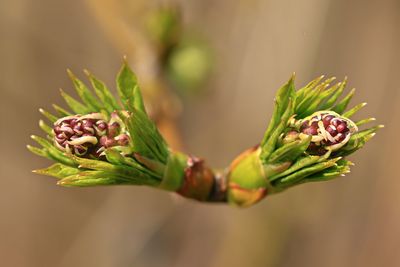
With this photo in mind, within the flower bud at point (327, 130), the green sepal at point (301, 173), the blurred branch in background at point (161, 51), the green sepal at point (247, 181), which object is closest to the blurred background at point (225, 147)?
the blurred branch in background at point (161, 51)

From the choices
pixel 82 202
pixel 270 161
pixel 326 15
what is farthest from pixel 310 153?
pixel 82 202

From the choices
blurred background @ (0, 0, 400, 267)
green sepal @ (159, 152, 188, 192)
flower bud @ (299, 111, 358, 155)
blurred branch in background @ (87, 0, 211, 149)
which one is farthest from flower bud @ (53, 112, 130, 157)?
blurred background @ (0, 0, 400, 267)

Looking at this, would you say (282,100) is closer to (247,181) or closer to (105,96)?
(247,181)

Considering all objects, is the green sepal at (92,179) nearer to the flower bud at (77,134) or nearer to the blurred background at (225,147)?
the flower bud at (77,134)

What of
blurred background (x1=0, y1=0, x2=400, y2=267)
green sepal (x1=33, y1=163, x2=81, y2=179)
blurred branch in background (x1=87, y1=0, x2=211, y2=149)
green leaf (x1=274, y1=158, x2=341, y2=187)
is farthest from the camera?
blurred background (x1=0, y1=0, x2=400, y2=267)

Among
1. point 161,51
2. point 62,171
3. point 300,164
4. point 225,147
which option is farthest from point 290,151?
point 225,147

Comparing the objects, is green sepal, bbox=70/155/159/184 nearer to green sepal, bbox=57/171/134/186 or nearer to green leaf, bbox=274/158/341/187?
green sepal, bbox=57/171/134/186
